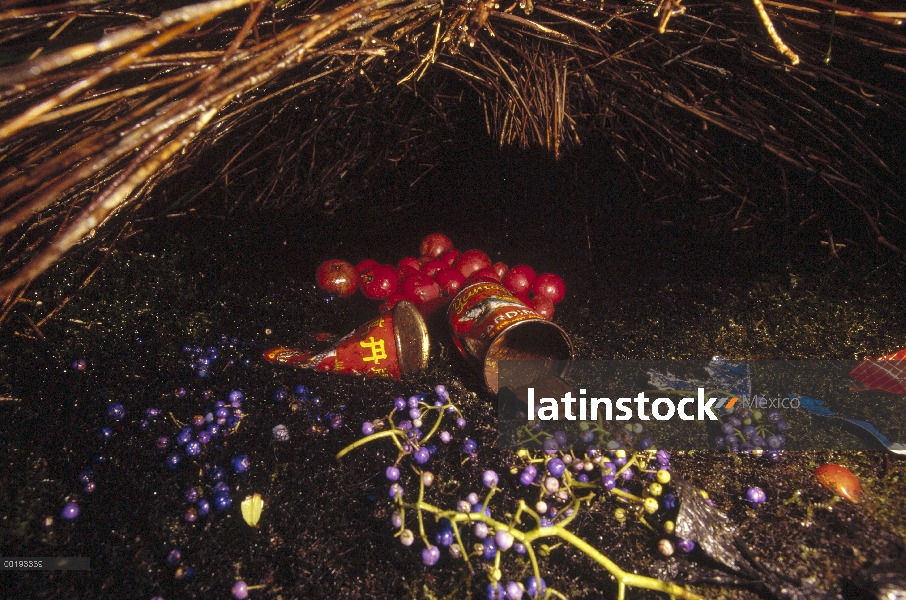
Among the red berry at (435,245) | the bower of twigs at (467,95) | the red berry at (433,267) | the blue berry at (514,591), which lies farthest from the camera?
the red berry at (435,245)

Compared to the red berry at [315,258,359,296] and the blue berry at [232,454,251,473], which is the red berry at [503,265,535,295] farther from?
the blue berry at [232,454,251,473]

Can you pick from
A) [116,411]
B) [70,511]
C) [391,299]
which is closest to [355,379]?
[391,299]

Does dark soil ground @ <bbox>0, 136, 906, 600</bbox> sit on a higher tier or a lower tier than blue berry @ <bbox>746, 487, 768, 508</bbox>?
higher

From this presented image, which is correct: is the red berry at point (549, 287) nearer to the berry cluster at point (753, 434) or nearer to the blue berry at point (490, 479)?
the berry cluster at point (753, 434)

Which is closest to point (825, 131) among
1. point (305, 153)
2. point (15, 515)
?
point (305, 153)

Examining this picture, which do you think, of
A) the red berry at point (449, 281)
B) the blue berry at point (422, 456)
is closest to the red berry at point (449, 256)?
the red berry at point (449, 281)

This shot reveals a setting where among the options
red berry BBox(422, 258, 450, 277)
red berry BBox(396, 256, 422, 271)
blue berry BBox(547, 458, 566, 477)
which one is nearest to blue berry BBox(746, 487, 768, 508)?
blue berry BBox(547, 458, 566, 477)
